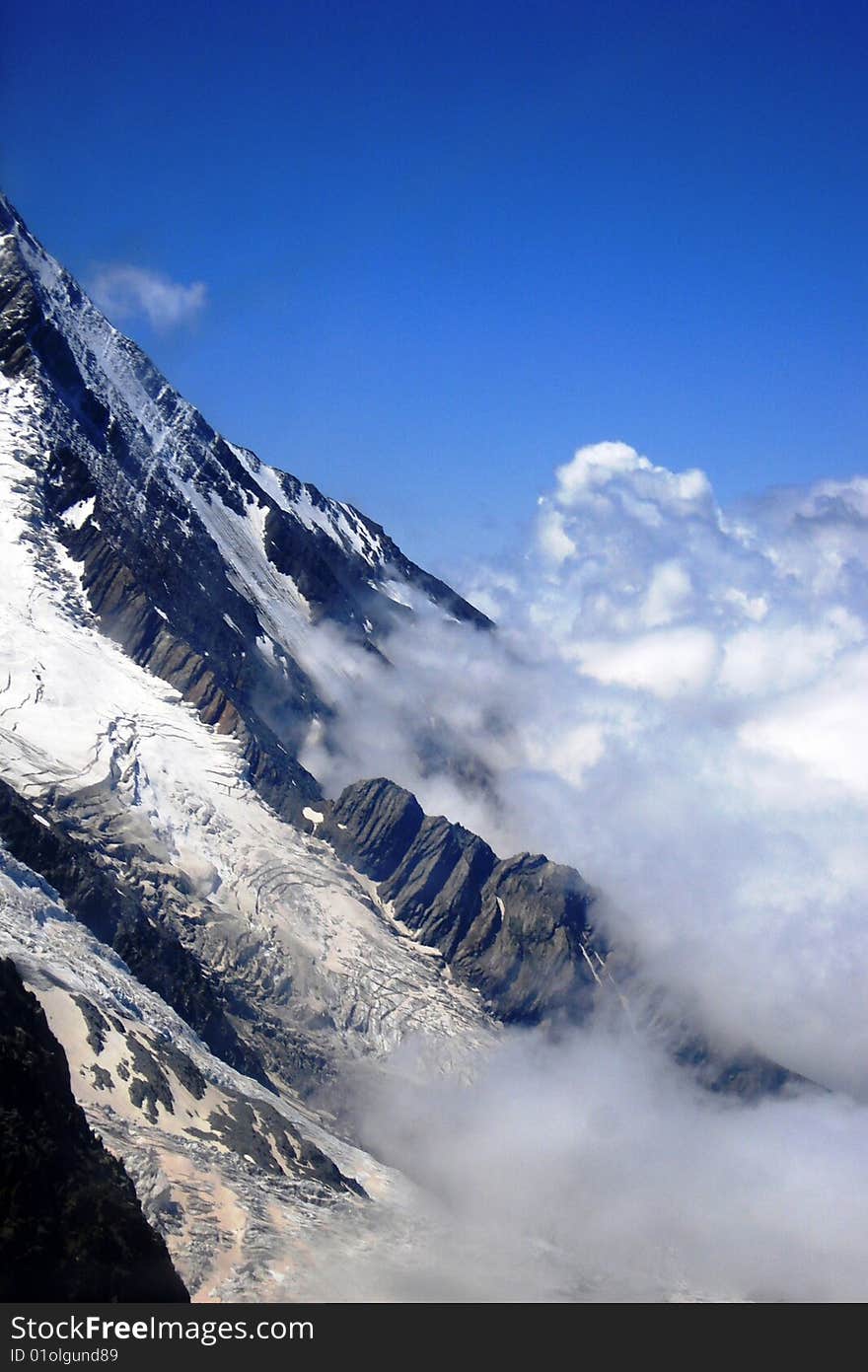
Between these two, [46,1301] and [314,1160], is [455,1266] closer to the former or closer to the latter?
[314,1160]

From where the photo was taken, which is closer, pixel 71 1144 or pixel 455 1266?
pixel 71 1144

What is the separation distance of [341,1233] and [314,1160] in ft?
78.2

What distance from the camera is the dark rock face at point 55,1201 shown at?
4213 inches

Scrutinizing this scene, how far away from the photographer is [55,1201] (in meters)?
113

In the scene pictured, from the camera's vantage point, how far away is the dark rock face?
10700cm

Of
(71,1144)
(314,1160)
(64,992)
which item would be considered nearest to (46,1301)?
(71,1144)

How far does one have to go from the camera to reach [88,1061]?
6521 inches

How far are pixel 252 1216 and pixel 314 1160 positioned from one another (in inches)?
1344
